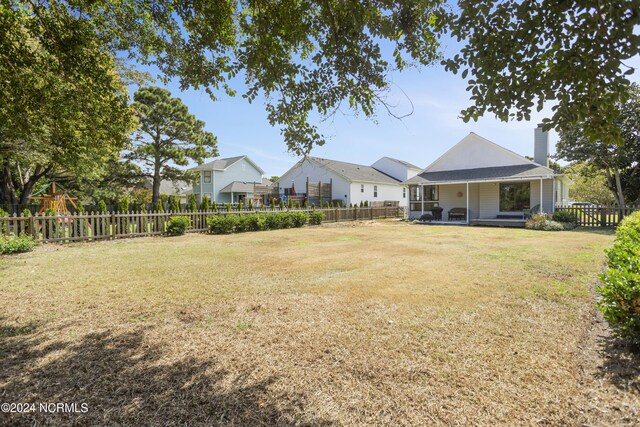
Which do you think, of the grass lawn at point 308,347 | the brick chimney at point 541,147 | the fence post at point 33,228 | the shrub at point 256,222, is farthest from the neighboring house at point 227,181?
the grass lawn at point 308,347

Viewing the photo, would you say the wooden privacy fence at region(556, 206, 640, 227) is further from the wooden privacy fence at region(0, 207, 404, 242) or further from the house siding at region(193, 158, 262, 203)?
the house siding at region(193, 158, 262, 203)

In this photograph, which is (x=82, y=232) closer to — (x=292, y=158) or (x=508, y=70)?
(x=292, y=158)

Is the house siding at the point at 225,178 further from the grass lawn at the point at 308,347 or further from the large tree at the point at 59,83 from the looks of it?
the grass lawn at the point at 308,347

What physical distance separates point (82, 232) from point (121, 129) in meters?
8.33

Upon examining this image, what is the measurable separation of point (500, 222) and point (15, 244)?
75.4 ft

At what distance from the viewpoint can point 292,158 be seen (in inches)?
176

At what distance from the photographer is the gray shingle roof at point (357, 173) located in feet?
102

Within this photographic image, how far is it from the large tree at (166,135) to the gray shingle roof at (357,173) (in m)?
12.0

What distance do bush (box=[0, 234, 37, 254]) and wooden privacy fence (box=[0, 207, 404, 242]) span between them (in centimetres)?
85

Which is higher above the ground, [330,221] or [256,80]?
[256,80]

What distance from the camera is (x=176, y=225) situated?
1417 cm

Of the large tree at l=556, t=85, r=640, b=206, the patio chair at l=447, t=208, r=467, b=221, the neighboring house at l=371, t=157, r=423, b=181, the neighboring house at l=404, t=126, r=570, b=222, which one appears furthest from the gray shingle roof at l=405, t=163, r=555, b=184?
the neighboring house at l=371, t=157, r=423, b=181

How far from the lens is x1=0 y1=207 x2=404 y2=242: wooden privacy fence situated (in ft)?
35.0

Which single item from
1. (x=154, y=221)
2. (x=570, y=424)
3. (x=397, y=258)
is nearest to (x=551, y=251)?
(x=397, y=258)
